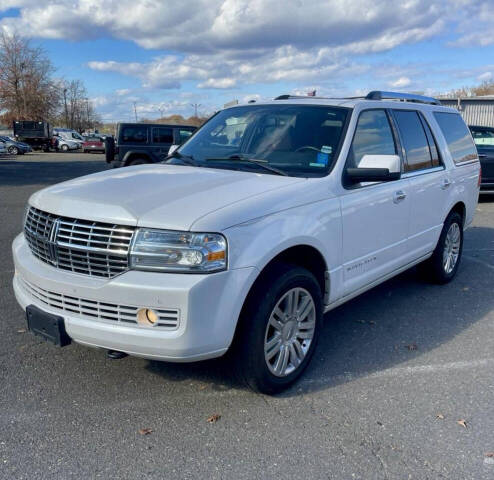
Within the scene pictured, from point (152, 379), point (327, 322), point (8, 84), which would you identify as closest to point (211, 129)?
point (327, 322)

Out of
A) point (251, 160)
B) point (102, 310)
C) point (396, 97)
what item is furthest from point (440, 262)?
point (102, 310)

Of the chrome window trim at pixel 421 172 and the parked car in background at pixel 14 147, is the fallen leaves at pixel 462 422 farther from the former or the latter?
the parked car in background at pixel 14 147

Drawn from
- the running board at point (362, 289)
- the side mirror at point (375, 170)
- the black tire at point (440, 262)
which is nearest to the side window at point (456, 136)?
the black tire at point (440, 262)

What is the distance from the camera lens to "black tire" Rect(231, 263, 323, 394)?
3.14 metres

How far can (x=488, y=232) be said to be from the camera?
29.7 feet

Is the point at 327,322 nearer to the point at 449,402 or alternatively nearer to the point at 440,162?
the point at 449,402

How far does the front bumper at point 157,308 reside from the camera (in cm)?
284

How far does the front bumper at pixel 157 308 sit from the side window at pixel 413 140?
8.16 ft

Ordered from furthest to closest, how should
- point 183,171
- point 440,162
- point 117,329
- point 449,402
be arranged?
1. point 440,162
2. point 183,171
3. point 449,402
4. point 117,329

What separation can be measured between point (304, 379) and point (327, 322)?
116cm

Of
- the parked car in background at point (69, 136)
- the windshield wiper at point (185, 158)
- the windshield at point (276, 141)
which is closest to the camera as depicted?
the windshield at point (276, 141)

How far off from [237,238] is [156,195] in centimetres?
63

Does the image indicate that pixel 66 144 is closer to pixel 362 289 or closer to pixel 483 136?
pixel 483 136

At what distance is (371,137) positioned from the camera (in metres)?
4.37
